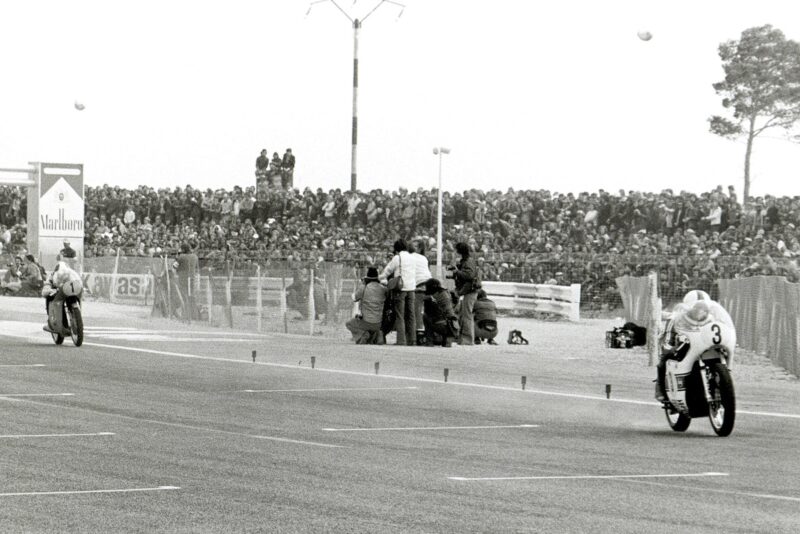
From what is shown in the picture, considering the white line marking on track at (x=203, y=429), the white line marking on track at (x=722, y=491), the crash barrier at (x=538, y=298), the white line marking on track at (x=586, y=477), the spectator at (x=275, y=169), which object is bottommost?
the white line marking on track at (x=203, y=429)

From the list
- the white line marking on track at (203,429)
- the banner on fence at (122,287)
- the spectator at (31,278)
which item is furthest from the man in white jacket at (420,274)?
the spectator at (31,278)

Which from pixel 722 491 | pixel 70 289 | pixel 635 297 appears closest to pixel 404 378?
pixel 70 289

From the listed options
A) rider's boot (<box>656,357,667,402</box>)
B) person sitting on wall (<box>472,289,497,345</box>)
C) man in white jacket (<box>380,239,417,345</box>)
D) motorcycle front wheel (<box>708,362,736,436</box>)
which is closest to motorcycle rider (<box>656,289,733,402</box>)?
rider's boot (<box>656,357,667,402</box>)

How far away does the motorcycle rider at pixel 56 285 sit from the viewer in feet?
71.7

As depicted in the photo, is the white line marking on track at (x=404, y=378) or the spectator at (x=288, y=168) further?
the spectator at (x=288, y=168)

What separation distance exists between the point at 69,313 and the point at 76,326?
218mm

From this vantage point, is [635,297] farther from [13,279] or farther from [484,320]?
[13,279]

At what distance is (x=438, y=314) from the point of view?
75.7 feet

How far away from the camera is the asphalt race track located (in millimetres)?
7605

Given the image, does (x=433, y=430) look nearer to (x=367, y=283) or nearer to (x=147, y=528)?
(x=147, y=528)

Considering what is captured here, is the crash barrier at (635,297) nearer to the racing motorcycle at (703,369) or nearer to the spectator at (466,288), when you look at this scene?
the spectator at (466,288)

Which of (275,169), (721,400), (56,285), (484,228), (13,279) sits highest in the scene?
(275,169)

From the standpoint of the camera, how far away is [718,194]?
32.0 m

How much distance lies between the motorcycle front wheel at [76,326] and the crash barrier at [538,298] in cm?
1300
